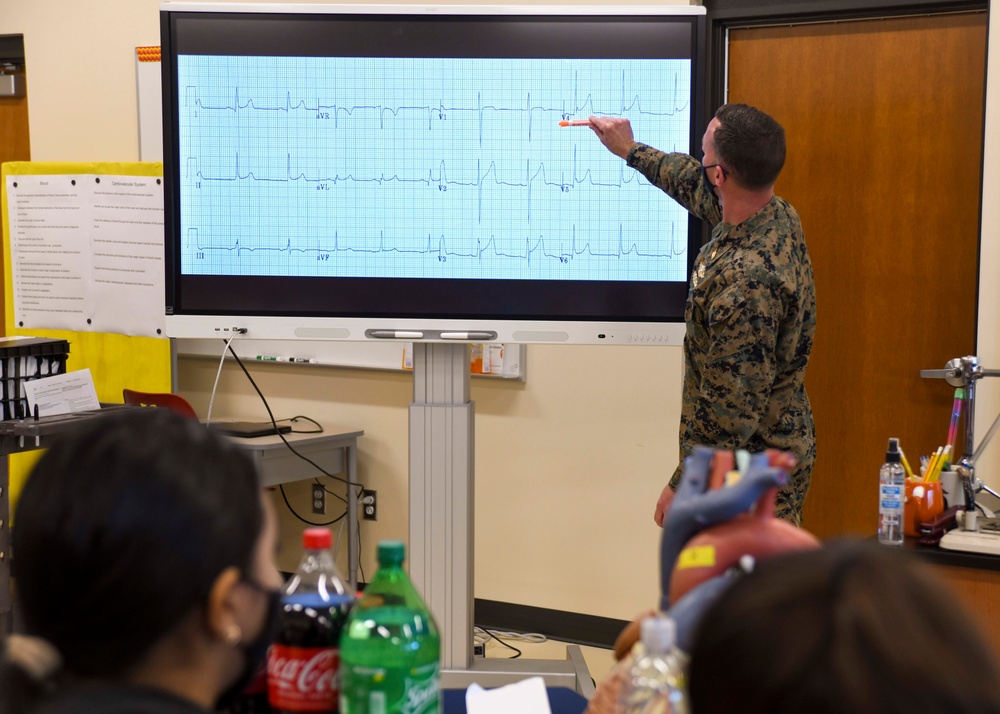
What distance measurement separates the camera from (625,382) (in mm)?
3303

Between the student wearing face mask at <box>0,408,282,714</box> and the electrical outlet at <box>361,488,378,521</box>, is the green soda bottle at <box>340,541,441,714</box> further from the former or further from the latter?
the electrical outlet at <box>361,488,378,521</box>

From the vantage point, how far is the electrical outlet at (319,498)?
13.0ft

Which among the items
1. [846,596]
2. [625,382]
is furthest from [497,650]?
[846,596]

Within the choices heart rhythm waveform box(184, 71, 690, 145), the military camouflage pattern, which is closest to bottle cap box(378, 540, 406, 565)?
the military camouflage pattern

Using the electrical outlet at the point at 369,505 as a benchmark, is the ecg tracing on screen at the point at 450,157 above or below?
above

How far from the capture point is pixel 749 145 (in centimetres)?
216

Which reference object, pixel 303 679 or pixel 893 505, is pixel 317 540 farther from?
pixel 893 505

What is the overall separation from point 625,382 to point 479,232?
3.69 feet

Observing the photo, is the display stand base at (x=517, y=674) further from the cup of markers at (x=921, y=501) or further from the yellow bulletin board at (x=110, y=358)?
the yellow bulletin board at (x=110, y=358)

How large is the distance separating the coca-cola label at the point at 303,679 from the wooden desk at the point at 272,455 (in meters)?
1.96

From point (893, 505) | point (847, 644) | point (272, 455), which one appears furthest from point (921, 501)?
point (272, 455)

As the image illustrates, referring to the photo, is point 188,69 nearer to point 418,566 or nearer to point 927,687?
point 418,566

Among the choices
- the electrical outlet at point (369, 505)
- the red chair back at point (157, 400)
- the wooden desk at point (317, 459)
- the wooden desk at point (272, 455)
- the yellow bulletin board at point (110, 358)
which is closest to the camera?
the wooden desk at point (272, 455)

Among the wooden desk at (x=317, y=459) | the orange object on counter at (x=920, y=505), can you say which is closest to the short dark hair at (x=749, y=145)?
the orange object on counter at (x=920, y=505)
